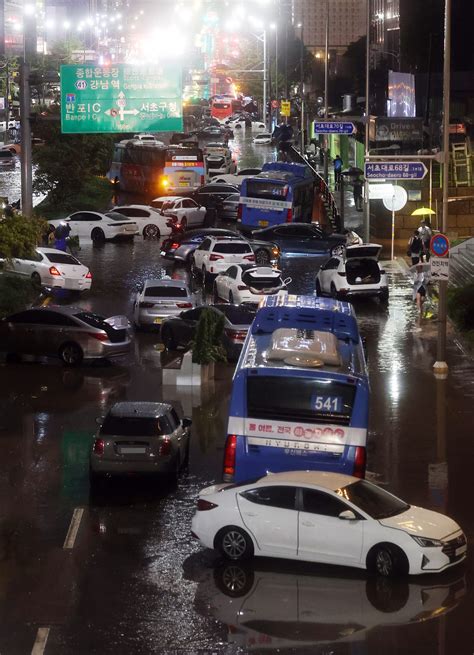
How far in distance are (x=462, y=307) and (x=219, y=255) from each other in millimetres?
9943

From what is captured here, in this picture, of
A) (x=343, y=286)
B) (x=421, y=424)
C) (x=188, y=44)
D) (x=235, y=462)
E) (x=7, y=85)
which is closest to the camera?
(x=235, y=462)

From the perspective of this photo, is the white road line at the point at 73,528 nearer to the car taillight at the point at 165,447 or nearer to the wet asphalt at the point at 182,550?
the wet asphalt at the point at 182,550

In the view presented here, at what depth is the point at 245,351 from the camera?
1759 cm

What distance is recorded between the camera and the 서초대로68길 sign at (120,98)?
38.7 metres

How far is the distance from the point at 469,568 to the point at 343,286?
73.5 feet

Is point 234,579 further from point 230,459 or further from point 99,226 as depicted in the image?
point 99,226

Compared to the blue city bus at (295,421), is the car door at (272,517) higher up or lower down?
lower down

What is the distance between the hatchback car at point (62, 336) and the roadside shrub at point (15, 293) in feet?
15.5

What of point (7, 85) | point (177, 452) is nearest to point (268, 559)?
point (177, 452)

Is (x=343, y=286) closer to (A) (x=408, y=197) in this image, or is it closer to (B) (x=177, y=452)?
(A) (x=408, y=197)

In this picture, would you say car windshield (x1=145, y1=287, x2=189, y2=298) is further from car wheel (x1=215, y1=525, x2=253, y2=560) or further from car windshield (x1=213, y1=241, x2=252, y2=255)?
car wheel (x1=215, y1=525, x2=253, y2=560)

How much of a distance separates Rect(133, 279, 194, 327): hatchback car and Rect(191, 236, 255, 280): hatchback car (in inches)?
281

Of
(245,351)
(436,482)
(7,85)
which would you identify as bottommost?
(436,482)

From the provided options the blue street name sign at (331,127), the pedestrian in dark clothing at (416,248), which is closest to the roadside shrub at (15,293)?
the pedestrian in dark clothing at (416,248)
